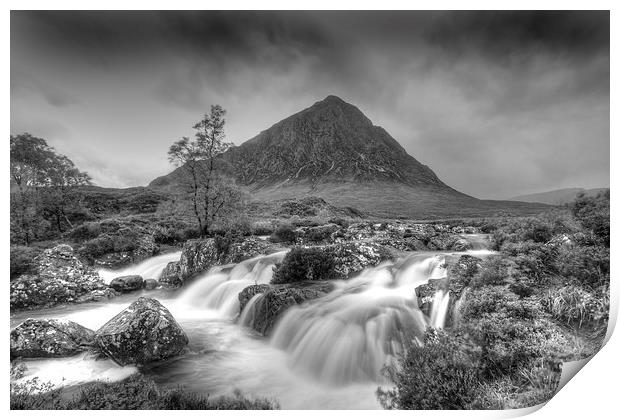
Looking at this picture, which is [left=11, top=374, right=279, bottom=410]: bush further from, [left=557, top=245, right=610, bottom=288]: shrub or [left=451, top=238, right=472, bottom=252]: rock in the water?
[left=451, top=238, right=472, bottom=252]: rock in the water

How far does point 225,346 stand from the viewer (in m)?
6.40

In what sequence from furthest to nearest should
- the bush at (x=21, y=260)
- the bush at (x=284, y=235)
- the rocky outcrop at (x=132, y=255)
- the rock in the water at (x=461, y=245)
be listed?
the bush at (x=284, y=235) < the rocky outcrop at (x=132, y=255) < the rock in the water at (x=461, y=245) < the bush at (x=21, y=260)

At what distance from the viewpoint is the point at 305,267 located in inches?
350

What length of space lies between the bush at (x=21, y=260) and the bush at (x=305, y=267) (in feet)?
23.5

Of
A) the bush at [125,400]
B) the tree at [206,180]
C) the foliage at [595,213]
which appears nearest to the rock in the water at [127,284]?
the tree at [206,180]

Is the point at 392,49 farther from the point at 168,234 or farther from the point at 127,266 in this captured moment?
the point at 168,234

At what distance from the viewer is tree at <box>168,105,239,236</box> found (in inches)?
467

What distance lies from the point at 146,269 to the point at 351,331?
11.4 meters

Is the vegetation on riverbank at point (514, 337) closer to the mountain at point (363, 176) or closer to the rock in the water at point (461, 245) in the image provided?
the rock in the water at point (461, 245)

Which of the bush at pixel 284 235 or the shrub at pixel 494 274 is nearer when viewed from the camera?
the shrub at pixel 494 274

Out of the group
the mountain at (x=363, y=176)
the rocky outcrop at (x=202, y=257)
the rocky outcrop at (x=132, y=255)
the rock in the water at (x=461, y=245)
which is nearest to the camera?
the rocky outcrop at (x=202, y=257)

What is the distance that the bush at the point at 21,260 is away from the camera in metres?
8.31

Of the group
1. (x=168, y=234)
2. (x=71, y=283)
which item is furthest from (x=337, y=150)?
(x=71, y=283)

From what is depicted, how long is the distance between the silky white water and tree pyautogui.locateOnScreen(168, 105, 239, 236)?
592cm
